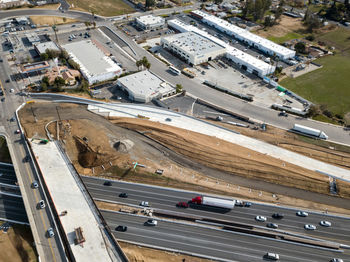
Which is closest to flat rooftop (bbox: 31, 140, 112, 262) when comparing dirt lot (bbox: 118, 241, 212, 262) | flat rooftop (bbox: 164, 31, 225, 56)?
dirt lot (bbox: 118, 241, 212, 262)

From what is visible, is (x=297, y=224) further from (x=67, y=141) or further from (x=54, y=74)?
(x=54, y=74)

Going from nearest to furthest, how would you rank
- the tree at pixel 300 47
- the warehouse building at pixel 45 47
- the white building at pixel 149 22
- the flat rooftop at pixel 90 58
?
the flat rooftop at pixel 90 58 → the warehouse building at pixel 45 47 → the tree at pixel 300 47 → the white building at pixel 149 22

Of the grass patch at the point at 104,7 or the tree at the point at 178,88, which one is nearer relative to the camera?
the tree at the point at 178,88

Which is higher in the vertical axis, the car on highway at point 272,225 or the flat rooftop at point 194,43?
the flat rooftop at point 194,43

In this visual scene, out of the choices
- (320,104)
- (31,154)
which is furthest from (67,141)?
(320,104)

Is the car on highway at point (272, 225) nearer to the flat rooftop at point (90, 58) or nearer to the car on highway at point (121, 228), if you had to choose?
the car on highway at point (121, 228)

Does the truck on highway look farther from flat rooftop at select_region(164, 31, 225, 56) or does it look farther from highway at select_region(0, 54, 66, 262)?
flat rooftop at select_region(164, 31, 225, 56)

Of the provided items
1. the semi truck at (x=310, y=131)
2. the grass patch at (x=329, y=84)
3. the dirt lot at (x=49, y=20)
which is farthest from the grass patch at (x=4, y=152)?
the grass patch at (x=329, y=84)
